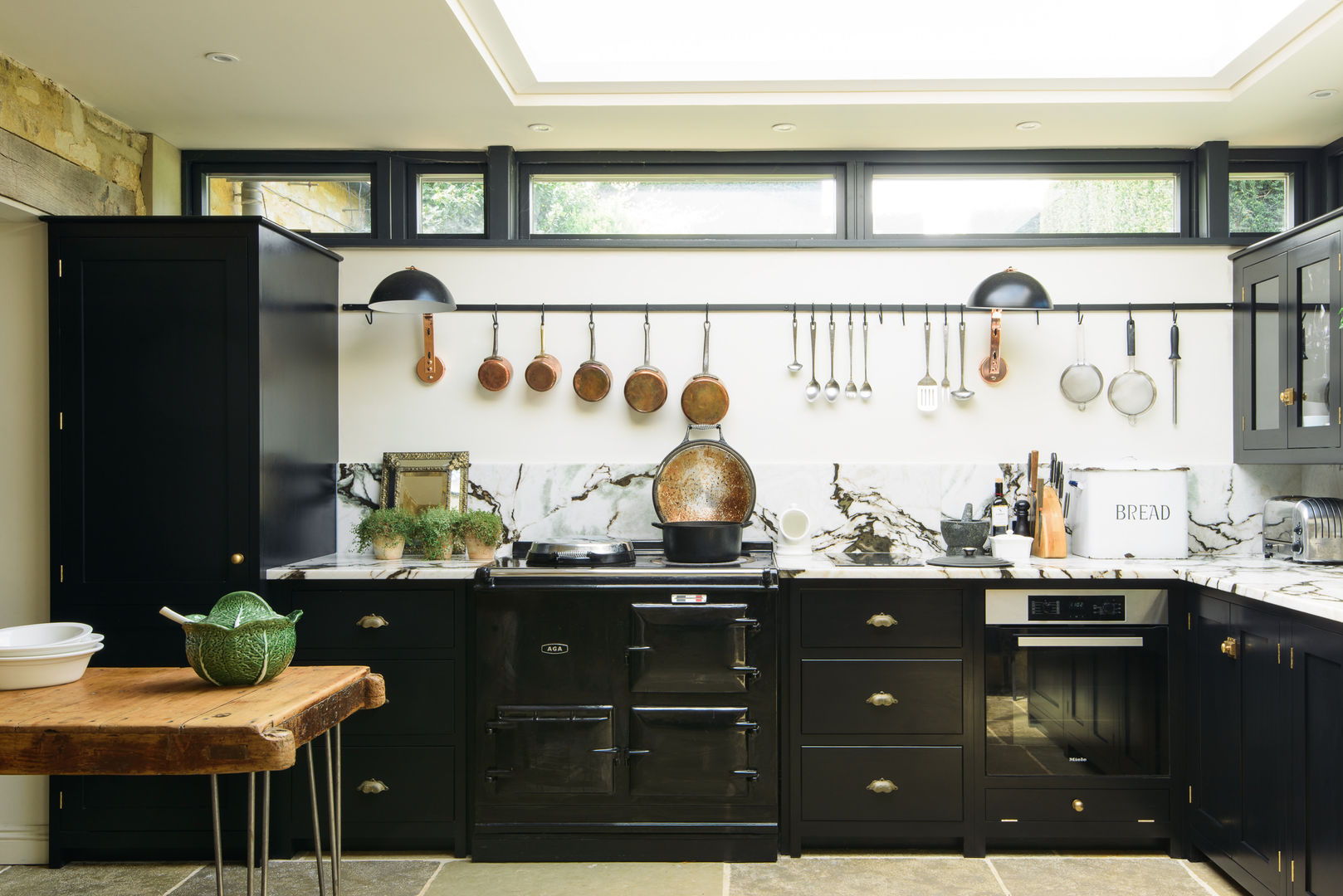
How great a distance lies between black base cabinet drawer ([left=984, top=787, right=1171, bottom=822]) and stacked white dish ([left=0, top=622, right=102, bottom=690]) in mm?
2686

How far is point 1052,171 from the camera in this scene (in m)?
3.67

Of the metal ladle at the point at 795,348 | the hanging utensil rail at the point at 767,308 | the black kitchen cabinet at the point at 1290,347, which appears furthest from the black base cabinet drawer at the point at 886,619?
the black kitchen cabinet at the point at 1290,347

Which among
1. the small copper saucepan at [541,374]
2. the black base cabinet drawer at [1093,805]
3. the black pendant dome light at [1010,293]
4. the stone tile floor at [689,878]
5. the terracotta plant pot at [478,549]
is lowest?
the stone tile floor at [689,878]

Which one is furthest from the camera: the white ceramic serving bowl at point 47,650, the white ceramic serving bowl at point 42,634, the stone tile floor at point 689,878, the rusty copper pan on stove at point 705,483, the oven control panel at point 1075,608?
the rusty copper pan on stove at point 705,483

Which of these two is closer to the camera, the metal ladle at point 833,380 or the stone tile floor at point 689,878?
the stone tile floor at point 689,878

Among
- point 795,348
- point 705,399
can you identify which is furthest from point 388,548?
point 795,348

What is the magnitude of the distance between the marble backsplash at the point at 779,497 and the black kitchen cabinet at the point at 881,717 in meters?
0.63

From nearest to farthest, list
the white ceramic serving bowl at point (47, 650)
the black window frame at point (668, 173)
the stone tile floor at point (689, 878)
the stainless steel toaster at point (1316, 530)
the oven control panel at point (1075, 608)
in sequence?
the white ceramic serving bowl at point (47, 650)
the stone tile floor at point (689, 878)
the oven control panel at point (1075, 608)
the stainless steel toaster at point (1316, 530)
the black window frame at point (668, 173)

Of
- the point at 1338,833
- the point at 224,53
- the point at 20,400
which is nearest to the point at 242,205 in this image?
the point at 224,53

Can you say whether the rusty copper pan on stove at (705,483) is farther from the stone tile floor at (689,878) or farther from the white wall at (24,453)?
the white wall at (24,453)

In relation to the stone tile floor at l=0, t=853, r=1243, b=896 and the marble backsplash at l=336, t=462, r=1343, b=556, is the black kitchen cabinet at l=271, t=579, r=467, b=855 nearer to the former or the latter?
the stone tile floor at l=0, t=853, r=1243, b=896

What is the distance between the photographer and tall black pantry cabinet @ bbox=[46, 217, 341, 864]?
2.96m

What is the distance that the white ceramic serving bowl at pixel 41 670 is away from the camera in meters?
1.88

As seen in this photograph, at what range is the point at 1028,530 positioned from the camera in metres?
3.45
